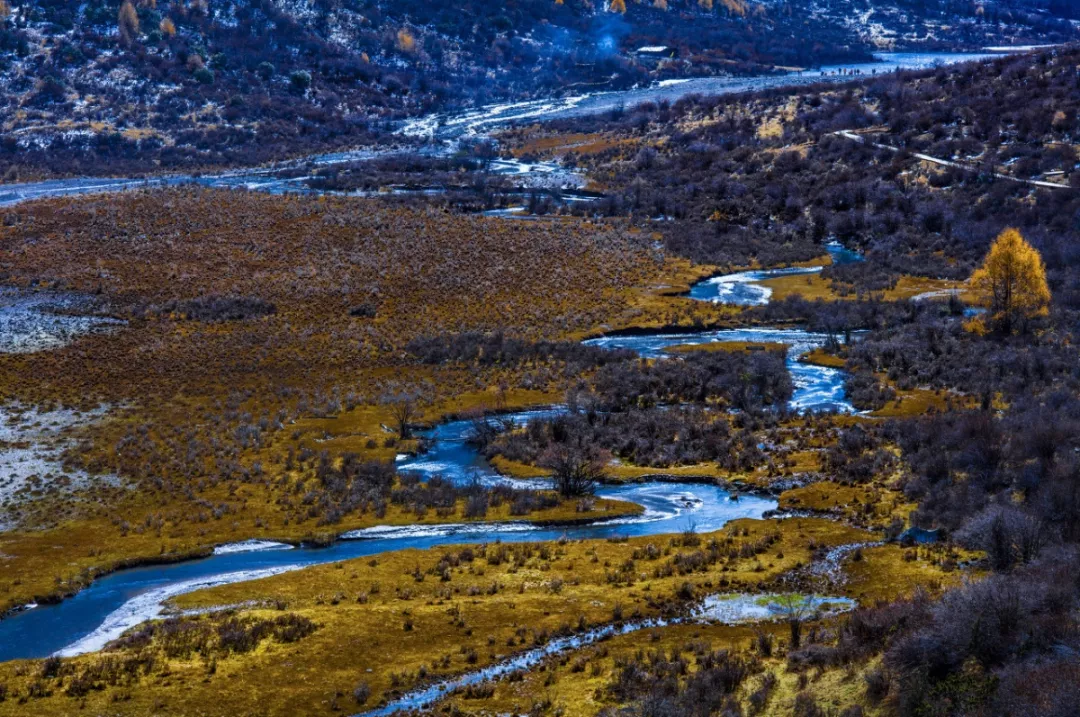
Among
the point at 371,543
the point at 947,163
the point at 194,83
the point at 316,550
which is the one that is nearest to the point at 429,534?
the point at 371,543

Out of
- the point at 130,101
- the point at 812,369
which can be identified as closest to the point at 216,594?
the point at 812,369

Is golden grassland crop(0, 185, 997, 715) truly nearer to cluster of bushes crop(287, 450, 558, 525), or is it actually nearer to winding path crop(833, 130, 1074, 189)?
cluster of bushes crop(287, 450, 558, 525)

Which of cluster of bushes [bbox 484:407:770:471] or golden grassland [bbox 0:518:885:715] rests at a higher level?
golden grassland [bbox 0:518:885:715]

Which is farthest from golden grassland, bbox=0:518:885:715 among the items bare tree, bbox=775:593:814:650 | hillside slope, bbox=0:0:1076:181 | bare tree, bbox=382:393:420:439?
hillside slope, bbox=0:0:1076:181

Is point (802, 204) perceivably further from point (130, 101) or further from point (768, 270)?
point (130, 101)

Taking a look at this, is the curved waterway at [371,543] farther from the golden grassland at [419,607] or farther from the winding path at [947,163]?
the winding path at [947,163]

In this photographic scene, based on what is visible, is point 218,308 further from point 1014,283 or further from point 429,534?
point 1014,283
